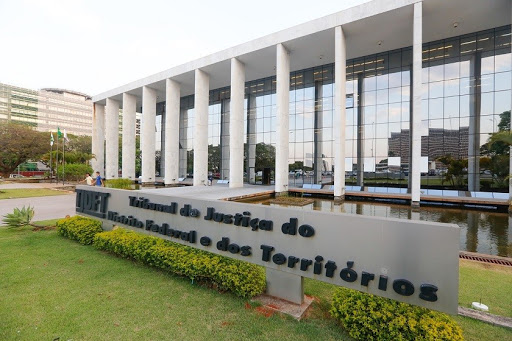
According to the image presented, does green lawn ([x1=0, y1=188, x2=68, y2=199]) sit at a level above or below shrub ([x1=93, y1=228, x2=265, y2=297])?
below

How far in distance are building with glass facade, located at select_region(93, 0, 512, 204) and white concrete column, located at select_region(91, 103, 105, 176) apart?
13130 millimetres

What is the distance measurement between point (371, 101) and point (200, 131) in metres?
17.7

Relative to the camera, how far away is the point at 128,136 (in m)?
35.5

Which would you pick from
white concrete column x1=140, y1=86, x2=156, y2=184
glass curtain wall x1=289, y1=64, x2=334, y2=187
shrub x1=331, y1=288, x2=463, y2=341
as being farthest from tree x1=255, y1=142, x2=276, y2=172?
shrub x1=331, y1=288, x2=463, y2=341

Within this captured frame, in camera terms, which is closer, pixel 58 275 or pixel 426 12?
pixel 58 275

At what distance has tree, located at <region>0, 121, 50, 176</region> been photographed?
36281mm

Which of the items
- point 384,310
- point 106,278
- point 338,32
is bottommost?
point 106,278

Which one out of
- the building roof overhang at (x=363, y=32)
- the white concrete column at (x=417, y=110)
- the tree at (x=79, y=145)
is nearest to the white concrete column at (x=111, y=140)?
the building roof overhang at (x=363, y=32)

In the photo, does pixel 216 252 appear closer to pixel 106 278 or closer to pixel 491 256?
pixel 106 278

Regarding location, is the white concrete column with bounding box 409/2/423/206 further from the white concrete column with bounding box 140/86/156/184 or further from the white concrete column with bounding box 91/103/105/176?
the white concrete column with bounding box 91/103/105/176

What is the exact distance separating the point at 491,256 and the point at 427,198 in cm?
1096

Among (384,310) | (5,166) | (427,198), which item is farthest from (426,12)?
(5,166)

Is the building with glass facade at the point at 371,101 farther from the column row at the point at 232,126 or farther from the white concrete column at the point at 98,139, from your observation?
the white concrete column at the point at 98,139

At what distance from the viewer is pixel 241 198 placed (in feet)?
60.2
